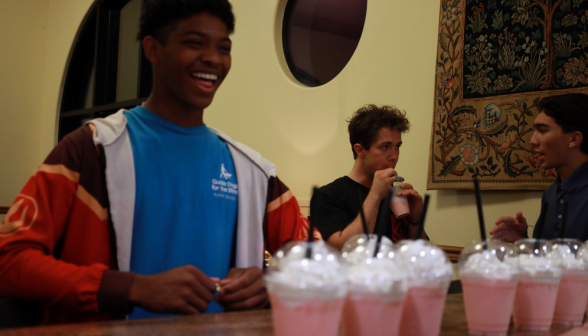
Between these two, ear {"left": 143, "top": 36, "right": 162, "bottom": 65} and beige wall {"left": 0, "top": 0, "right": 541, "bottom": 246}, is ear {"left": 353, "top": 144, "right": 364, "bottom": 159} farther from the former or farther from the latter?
ear {"left": 143, "top": 36, "right": 162, "bottom": 65}

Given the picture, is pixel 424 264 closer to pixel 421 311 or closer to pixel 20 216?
pixel 421 311

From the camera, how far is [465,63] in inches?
112

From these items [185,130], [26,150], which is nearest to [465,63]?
[185,130]

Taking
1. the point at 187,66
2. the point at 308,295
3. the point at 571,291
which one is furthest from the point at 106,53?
the point at 308,295

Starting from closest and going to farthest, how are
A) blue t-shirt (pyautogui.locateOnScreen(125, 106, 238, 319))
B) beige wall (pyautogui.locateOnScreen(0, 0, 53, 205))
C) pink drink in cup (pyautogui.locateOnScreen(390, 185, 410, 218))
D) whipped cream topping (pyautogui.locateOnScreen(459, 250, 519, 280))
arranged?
whipped cream topping (pyautogui.locateOnScreen(459, 250, 519, 280)) < blue t-shirt (pyautogui.locateOnScreen(125, 106, 238, 319)) < pink drink in cup (pyautogui.locateOnScreen(390, 185, 410, 218)) < beige wall (pyautogui.locateOnScreen(0, 0, 53, 205))

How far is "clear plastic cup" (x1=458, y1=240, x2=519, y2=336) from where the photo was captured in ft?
3.25

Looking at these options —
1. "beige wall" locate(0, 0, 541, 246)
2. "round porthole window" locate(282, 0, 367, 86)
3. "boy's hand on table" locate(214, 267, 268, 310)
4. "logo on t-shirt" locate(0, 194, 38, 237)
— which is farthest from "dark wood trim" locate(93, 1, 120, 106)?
"boy's hand on table" locate(214, 267, 268, 310)

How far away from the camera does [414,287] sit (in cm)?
90

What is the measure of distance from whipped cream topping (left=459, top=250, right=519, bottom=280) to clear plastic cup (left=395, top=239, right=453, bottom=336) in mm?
97

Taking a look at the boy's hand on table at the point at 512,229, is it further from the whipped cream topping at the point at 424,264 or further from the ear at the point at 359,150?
the whipped cream topping at the point at 424,264

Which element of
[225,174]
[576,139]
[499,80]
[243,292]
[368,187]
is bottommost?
[243,292]

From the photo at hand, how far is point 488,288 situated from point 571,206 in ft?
4.98

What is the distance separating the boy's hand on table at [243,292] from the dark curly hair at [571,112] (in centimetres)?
169

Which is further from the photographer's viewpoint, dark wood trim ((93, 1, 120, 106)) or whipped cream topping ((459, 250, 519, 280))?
dark wood trim ((93, 1, 120, 106))
